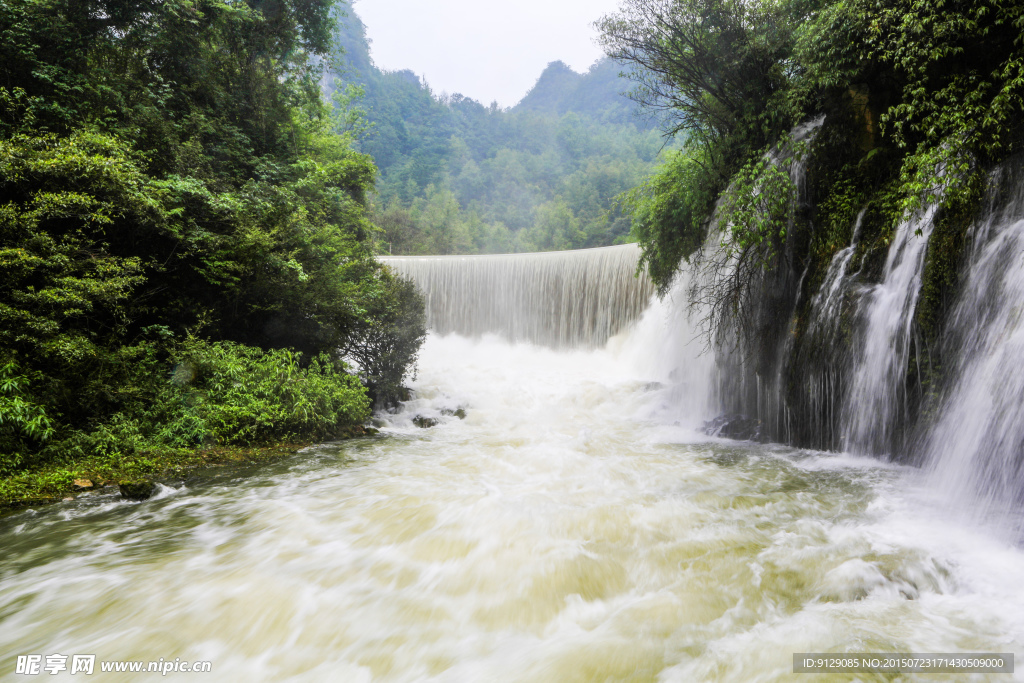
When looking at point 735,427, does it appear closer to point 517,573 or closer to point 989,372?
point 989,372

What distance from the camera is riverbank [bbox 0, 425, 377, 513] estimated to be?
4199mm

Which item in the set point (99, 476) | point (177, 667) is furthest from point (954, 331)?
point (99, 476)

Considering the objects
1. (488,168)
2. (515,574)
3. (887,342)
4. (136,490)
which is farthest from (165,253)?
(488,168)

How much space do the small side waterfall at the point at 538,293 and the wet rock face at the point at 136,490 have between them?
12.9 metres

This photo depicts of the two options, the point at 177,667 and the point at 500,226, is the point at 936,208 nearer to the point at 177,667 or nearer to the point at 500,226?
the point at 177,667

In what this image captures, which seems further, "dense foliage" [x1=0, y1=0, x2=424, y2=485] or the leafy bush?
the leafy bush

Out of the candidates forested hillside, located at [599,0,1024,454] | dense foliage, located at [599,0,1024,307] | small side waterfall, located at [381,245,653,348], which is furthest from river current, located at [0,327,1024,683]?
small side waterfall, located at [381,245,653,348]

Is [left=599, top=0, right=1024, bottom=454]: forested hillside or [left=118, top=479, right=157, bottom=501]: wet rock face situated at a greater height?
[left=599, top=0, right=1024, bottom=454]: forested hillside

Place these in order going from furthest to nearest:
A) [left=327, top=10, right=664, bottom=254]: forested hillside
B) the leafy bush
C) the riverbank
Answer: [left=327, top=10, right=664, bottom=254]: forested hillside
the leafy bush
the riverbank

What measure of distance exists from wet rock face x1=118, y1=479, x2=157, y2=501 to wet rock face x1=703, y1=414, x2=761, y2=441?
750 centimetres

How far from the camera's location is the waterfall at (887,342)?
4.95 m

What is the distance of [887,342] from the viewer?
16.9ft

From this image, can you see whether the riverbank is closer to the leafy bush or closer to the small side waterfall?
the leafy bush

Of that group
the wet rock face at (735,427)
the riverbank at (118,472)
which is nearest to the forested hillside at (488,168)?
the wet rock face at (735,427)
